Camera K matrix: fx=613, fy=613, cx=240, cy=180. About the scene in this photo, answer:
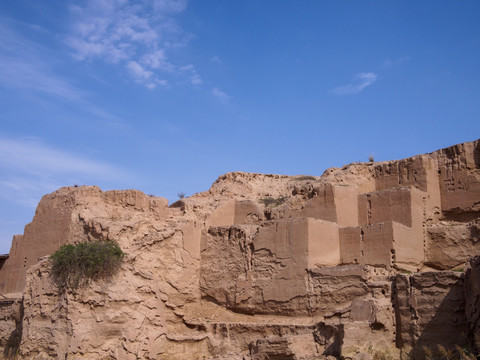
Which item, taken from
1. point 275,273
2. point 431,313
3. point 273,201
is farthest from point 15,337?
point 431,313

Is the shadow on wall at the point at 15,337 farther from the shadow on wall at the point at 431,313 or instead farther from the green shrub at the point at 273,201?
the shadow on wall at the point at 431,313

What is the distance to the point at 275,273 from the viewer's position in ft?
47.9

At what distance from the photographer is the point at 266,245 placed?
15016mm

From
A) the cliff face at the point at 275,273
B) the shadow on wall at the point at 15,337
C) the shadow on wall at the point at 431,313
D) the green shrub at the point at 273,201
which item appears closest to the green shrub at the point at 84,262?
the cliff face at the point at 275,273

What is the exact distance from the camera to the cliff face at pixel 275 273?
1230 centimetres

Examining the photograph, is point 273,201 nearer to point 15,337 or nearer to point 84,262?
point 84,262

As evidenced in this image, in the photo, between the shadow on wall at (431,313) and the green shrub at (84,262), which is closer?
the shadow on wall at (431,313)

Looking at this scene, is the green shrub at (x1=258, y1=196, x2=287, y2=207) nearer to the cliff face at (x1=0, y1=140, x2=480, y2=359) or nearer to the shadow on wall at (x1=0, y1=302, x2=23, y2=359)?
the cliff face at (x1=0, y1=140, x2=480, y2=359)

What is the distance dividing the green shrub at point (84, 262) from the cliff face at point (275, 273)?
27 cm

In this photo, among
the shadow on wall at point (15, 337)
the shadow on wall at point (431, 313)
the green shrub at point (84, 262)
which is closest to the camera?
the shadow on wall at point (431, 313)

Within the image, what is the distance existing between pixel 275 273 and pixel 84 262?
452 centimetres

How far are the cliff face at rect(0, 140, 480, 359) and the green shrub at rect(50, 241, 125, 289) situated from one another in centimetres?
27

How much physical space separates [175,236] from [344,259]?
437 cm

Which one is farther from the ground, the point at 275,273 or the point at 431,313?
the point at 275,273
